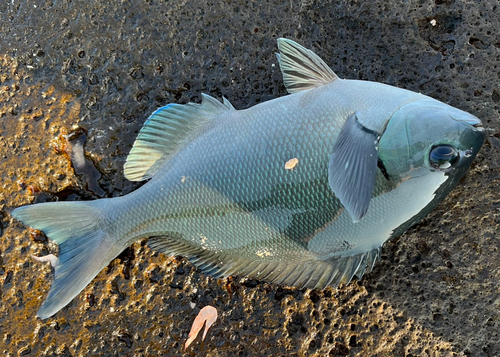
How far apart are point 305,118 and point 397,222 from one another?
0.66 m

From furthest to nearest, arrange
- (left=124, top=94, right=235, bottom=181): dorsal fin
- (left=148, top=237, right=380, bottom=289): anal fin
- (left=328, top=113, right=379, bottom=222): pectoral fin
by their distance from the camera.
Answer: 1. (left=124, top=94, right=235, bottom=181): dorsal fin
2. (left=148, top=237, right=380, bottom=289): anal fin
3. (left=328, top=113, right=379, bottom=222): pectoral fin

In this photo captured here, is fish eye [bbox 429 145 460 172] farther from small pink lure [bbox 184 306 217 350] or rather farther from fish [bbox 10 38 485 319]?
small pink lure [bbox 184 306 217 350]

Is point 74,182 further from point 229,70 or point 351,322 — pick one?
point 351,322

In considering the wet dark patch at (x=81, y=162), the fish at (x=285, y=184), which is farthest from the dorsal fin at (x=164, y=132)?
the wet dark patch at (x=81, y=162)

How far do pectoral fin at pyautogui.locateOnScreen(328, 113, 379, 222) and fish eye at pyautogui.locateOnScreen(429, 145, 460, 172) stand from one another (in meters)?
0.25

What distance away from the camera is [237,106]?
2.17m

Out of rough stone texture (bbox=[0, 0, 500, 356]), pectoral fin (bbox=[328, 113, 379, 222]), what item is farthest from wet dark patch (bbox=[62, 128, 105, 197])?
pectoral fin (bbox=[328, 113, 379, 222])

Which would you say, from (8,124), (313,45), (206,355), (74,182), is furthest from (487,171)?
(8,124)

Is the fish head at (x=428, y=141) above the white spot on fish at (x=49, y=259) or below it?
above

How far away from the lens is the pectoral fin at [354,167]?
1554 millimetres

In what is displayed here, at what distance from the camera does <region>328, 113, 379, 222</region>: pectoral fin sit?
155 cm

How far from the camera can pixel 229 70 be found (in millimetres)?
2172

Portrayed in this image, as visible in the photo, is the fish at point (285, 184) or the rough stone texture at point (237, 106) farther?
the rough stone texture at point (237, 106)

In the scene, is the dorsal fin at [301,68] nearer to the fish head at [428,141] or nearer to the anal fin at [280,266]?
the fish head at [428,141]
